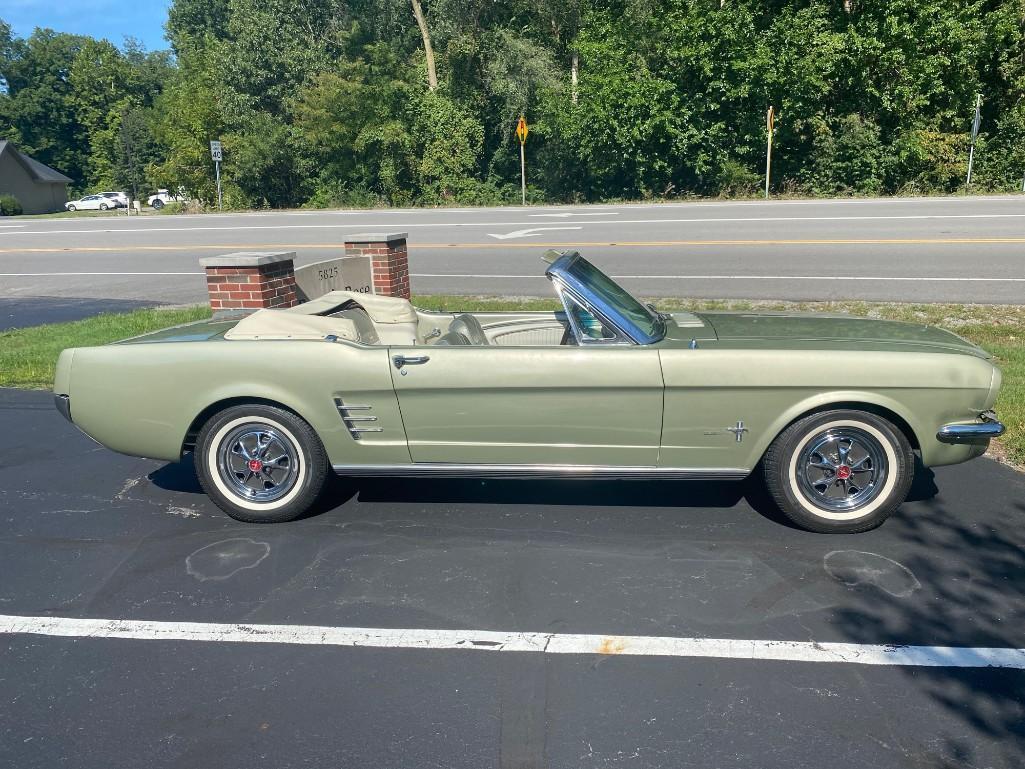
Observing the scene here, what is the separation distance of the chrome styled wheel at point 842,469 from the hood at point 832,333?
1.52 feet

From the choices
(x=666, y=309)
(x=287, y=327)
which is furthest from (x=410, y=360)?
(x=666, y=309)

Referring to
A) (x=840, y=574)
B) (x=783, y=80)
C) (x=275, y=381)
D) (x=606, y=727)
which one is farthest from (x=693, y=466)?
(x=783, y=80)

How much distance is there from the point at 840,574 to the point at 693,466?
2.75ft

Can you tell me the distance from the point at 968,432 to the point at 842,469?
602 millimetres

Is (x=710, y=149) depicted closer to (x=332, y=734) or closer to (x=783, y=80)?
(x=783, y=80)

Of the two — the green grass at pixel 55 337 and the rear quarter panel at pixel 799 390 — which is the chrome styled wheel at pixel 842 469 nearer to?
the rear quarter panel at pixel 799 390

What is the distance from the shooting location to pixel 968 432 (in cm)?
394

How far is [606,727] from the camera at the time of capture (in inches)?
107

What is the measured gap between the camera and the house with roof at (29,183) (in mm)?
52031

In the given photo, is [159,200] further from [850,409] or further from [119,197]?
[850,409]

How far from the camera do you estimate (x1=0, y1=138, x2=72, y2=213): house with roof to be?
171ft

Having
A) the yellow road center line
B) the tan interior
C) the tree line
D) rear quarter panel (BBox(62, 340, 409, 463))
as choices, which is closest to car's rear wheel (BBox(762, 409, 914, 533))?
the tan interior

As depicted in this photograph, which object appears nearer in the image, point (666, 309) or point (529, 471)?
point (529, 471)

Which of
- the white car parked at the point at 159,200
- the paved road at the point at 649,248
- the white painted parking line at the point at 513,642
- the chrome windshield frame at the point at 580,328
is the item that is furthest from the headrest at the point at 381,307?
the white car parked at the point at 159,200
